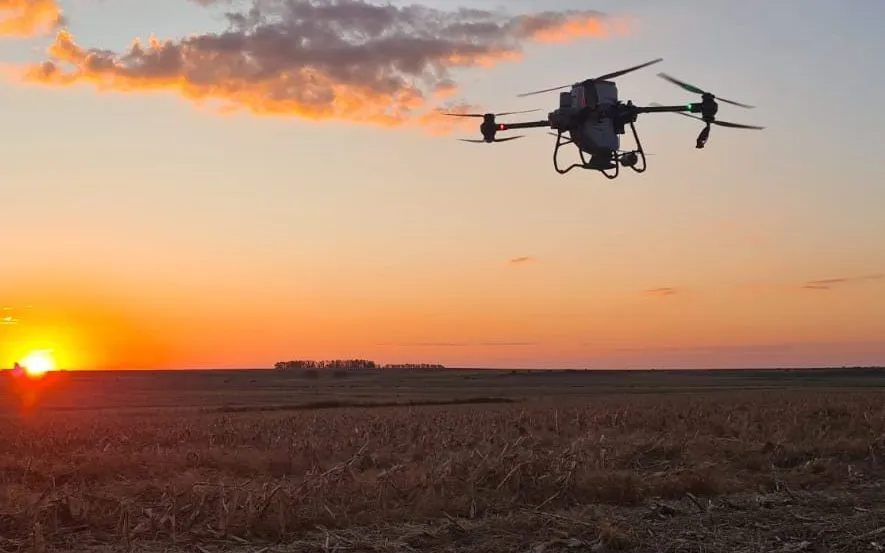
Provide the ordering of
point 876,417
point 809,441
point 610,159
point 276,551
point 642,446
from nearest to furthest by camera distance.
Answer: point 276,551 → point 610,159 → point 642,446 → point 809,441 → point 876,417

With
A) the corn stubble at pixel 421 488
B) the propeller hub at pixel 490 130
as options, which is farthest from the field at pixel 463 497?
the propeller hub at pixel 490 130

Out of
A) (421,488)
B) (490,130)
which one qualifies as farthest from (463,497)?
(490,130)

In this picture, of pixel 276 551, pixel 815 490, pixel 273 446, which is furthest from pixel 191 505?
pixel 273 446

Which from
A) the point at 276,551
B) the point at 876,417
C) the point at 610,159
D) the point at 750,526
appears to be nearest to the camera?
the point at 276,551

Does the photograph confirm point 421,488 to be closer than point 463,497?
No

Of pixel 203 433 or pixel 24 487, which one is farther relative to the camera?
pixel 203 433

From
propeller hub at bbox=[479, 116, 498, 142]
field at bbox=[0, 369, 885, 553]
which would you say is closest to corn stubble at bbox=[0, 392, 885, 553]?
field at bbox=[0, 369, 885, 553]

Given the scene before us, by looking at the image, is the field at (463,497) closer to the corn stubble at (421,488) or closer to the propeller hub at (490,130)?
the corn stubble at (421,488)

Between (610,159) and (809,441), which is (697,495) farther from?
(809,441)

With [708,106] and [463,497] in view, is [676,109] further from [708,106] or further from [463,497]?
[463,497]
